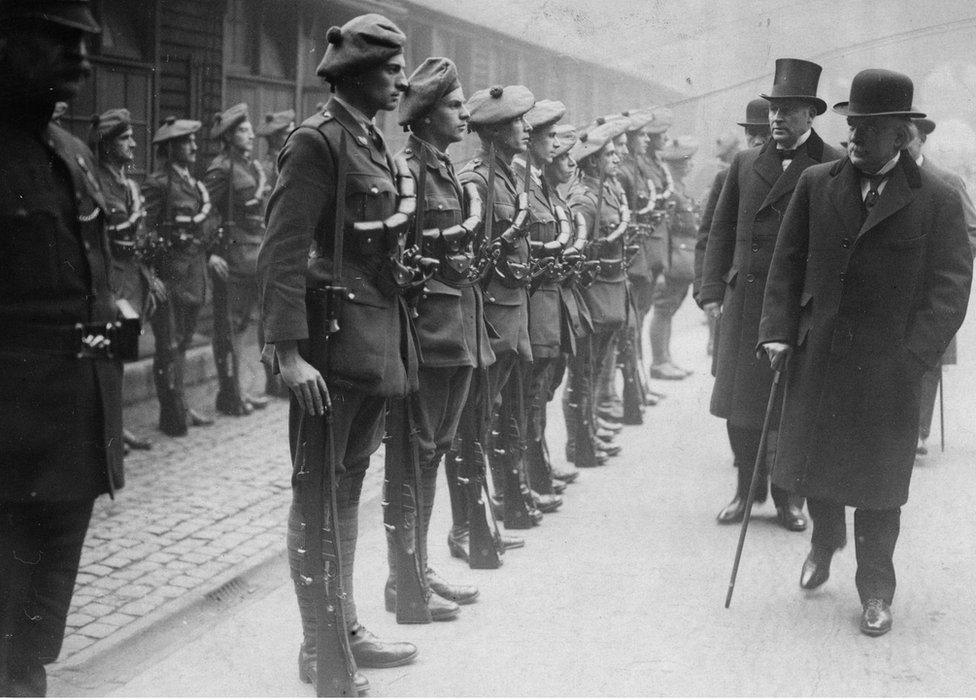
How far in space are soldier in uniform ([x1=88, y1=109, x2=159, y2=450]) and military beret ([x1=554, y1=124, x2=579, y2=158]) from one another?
2833mm

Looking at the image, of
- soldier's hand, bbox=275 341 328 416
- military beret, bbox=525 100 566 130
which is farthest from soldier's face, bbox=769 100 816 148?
soldier's hand, bbox=275 341 328 416

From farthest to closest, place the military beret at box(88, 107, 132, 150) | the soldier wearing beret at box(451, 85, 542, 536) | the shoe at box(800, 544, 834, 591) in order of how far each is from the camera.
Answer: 1. the military beret at box(88, 107, 132, 150)
2. the soldier wearing beret at box(451, 85, 542, 536)
3. the shoe at box(800, 544, 834, 591)

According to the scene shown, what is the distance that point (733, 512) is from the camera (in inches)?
275

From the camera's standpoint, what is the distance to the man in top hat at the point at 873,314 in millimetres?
5031

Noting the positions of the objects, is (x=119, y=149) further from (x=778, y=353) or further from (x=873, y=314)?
(x=873, y=314)

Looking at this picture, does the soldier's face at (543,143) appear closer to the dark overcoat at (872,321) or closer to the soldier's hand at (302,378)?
the dark overcoat at (872,321)

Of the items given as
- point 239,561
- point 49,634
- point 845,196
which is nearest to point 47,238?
point 49,634

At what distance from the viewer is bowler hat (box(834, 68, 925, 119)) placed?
5.01 metres

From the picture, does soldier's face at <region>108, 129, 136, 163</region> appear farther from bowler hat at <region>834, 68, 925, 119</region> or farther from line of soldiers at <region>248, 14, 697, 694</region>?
bowler hat at <region>834, 68, 925, 119</region>

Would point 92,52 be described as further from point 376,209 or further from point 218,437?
point 376,209

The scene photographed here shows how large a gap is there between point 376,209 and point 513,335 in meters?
1.87

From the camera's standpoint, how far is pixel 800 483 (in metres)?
5.30

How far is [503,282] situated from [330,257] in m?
1.88

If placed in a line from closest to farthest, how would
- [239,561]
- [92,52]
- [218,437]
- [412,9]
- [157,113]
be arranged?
[239,561]
[218,437]
[92,52]
[157,113]
[412,9]
